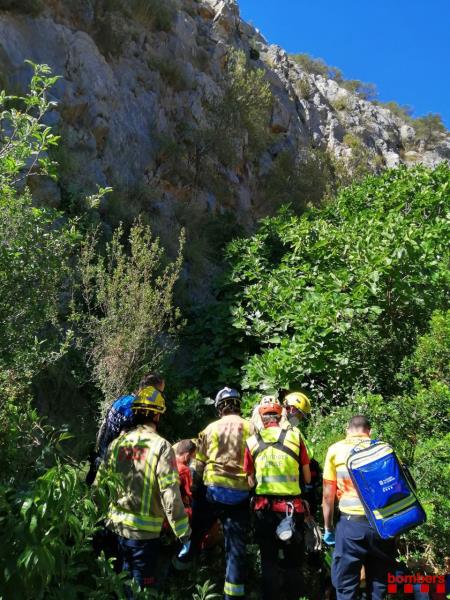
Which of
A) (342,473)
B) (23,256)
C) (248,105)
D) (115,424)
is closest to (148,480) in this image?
(115,424)

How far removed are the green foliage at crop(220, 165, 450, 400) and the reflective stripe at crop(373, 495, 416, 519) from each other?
247cm

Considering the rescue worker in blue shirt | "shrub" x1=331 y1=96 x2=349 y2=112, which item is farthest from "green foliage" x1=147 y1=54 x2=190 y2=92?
"shrub" x1=331 y1=96 x2=349 y2=112

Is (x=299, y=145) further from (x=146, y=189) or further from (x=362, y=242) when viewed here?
(x=362, y=242)

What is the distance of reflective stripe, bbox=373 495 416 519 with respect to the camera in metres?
3.22

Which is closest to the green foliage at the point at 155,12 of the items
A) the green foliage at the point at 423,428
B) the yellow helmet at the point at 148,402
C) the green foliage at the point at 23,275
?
the green foliage at the point at 423,428

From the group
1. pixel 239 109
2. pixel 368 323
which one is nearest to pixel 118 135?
pixel 239 109

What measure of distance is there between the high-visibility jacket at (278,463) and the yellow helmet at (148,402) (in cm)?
90

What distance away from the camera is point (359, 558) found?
3.43 m

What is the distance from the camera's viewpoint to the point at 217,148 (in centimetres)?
1462

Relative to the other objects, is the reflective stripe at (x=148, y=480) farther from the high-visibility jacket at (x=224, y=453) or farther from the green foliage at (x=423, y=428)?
the green foliage at (x=423, y=428)

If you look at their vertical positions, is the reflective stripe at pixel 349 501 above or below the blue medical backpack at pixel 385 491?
below

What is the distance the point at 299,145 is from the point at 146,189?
11.1 metres

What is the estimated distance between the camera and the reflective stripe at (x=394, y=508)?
10.6ft

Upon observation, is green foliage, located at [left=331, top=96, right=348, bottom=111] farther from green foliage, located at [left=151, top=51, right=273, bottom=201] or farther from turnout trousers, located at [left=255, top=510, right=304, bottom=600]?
turnout trousers, located at [left=255, top=510, right=304, bottom=600]
